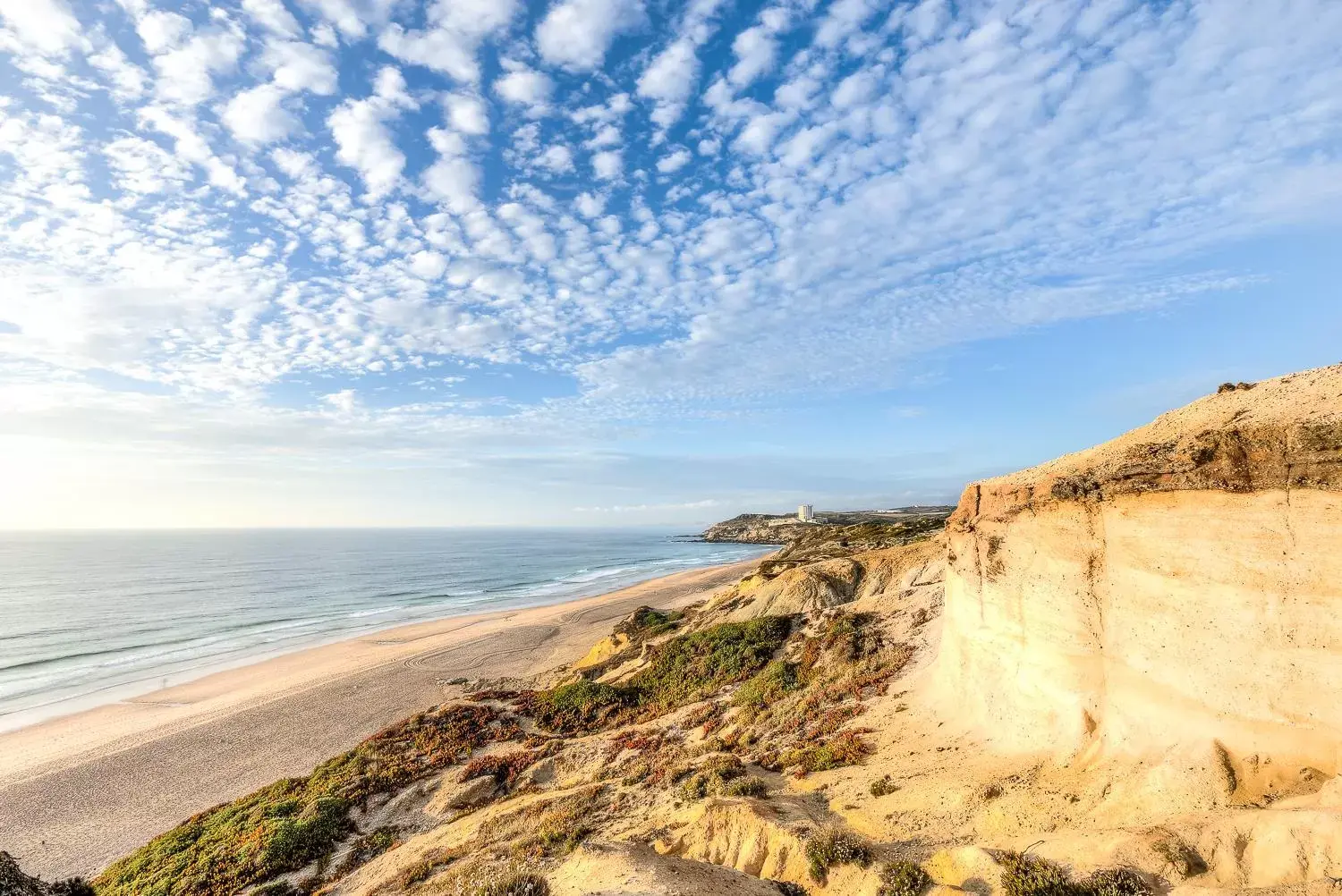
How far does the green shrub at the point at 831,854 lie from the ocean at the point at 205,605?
42263 millimetres

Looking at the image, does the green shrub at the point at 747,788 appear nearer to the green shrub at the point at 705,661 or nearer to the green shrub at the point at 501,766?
the green shrub at the point at 501,766

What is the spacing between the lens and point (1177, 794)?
775 centimetres

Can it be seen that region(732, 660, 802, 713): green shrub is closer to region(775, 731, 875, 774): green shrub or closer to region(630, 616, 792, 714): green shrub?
region(630, 616, 792, 714): green shrub

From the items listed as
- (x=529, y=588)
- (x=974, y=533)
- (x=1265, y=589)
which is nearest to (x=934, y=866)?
(x=1265, y=589)

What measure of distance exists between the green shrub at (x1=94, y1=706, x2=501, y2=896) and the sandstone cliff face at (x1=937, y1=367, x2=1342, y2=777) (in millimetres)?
17214

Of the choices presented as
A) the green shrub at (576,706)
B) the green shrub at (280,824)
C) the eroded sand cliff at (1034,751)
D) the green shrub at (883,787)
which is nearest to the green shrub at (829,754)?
the eroded sand cliff at (1034,751)

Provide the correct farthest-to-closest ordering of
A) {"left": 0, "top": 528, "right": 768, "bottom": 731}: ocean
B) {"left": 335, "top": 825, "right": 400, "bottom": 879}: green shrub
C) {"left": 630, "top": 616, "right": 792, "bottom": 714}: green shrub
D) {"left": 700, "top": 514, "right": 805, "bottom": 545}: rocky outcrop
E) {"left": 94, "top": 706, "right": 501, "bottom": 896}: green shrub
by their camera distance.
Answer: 1. {"left": 700, "top": 514, "right": 805, "bottom": 545}: rocky outcrop
2. {"left": 0, "top": 528, "right": 768, "bottom": 731}: ocean
3. {"left": 630, "top": 616, "right": 792, "bottom": 714}: green shrub
4. {"left": 94, "top": 706, "right": 501, "bottom": 896}: green shrub
5. {"left": 335, "top": 825, "right": 400, "bottom": 879}: green shrub

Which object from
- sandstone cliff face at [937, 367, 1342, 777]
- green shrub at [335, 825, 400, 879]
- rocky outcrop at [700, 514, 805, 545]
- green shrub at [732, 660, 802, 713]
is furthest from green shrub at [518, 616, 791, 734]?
rocky outcrop at [700, 514, 805, 545]

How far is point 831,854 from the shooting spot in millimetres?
8703

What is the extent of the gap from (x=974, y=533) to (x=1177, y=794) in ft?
22.1

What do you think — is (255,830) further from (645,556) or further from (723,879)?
(645,556)

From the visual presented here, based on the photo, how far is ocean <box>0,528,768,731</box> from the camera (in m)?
38.6

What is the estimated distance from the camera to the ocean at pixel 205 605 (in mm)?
38625

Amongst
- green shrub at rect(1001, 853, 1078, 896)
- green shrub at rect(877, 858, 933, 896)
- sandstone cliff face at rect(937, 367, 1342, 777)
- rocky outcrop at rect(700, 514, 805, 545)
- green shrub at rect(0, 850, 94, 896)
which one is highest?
sandstone cliff face at rect(937, 367, 1342, 777)
